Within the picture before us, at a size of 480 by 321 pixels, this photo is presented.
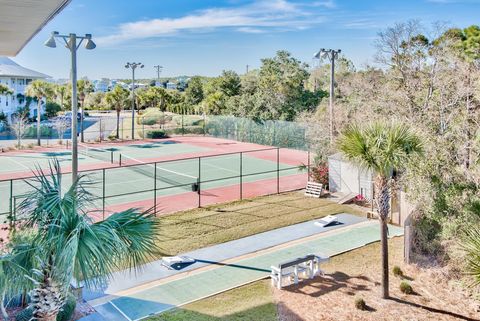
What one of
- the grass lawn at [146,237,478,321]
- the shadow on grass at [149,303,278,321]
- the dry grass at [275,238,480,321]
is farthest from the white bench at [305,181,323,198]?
the shadow on grass at [149,303,278,321]

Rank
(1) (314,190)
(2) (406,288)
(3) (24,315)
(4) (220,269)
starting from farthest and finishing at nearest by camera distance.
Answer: (1) (314,190), (4) (220,269), (2) (406,288), (3) (24,315)

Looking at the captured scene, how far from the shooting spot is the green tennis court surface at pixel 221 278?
9711mm

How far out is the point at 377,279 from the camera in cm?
1133

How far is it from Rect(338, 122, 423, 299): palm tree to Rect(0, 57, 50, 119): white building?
175 ft

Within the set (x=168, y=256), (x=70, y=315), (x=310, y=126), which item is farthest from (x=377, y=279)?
(x=310, y=126)

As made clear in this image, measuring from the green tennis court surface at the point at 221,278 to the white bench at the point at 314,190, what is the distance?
482 cm

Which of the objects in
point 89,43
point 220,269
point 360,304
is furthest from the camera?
point 89,43

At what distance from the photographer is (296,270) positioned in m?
11.2

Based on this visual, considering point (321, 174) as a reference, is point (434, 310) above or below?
below

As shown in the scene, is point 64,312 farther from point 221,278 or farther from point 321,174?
point 321,174

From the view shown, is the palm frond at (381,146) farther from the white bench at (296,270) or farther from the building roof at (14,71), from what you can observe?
the building roof at (14,71)

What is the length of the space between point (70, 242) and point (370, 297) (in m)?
7.70

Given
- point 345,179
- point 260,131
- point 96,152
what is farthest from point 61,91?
point 345,179

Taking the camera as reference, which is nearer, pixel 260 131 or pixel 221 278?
pixel 221 278
